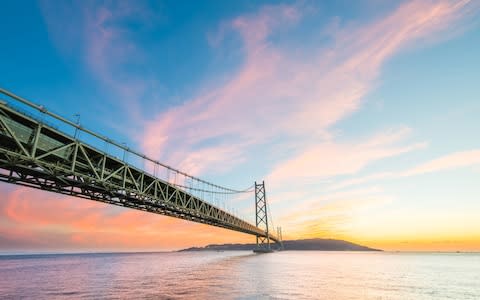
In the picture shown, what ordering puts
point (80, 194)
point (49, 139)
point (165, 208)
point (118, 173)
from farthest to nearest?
point (165, 208) → point (118, 173) → point (80, 194) → point (49, 139)

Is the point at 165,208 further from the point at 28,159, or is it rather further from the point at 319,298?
the point at 319,298

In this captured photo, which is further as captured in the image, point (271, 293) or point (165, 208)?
point (165, 208)

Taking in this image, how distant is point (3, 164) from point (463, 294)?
133ft

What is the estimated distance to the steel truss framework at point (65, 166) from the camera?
838 inches

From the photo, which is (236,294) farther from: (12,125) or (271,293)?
(12,125)

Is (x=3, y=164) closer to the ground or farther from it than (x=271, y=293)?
farther from it

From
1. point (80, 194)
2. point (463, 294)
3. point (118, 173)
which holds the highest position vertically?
point (118, 173)

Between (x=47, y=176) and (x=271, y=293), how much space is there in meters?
21.9

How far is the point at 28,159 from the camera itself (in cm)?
2138

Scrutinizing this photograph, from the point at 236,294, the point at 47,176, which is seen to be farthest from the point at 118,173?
the point at 236,294

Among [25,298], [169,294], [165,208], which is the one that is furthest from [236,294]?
[165,208]

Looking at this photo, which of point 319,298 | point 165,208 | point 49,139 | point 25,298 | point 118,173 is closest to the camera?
point 319,298

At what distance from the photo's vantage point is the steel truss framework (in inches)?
838

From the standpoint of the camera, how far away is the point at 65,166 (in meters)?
25.9
